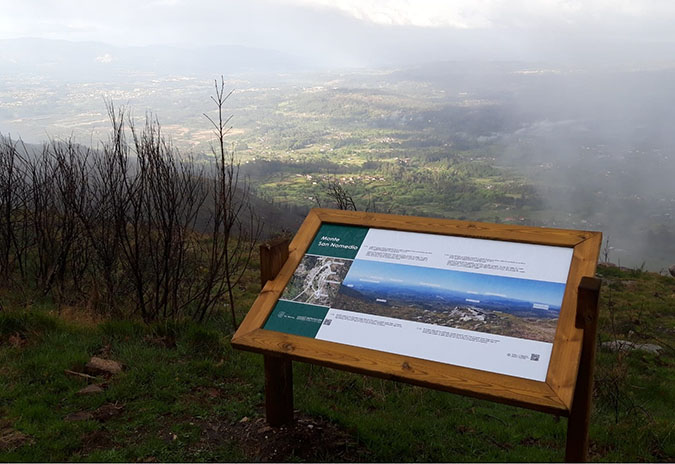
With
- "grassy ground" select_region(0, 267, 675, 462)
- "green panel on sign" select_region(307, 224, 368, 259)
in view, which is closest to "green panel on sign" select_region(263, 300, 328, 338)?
"green panel on sign" select_region(307, 224, 368, 259)

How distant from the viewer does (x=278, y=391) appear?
131 inches

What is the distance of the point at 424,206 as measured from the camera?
2638 inches

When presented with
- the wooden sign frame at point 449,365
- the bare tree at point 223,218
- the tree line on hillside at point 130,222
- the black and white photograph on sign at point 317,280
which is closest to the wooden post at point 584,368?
the wooden sign frame at point 449,365

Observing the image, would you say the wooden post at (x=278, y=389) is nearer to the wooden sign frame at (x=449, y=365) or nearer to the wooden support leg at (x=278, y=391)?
the wooden support leg at (x=278, y=391)

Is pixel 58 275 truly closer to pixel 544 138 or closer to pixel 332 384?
pixel 332 384

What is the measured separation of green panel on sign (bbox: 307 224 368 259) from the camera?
10.2 feet

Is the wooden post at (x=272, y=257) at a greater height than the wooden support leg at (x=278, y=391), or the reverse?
the wooden post at (x=272, y=257)

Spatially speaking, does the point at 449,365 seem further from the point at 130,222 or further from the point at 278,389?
the point at 130,222

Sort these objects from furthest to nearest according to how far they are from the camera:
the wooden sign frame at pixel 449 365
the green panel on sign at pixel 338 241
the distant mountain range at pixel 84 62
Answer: the distant mountain range at pixel 84 62, the green panel on sign at pixel 338 241, the wooden sign frame at pixel 449 365

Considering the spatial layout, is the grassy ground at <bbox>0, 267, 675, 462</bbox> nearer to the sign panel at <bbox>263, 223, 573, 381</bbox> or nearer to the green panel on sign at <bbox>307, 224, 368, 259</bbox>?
the sign panel at <bbox>263, 223, 573, 381</bbox>

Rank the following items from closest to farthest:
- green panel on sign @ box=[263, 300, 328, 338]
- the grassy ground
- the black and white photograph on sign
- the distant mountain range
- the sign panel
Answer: the sign panel, green panel on sign @ box=[263, 300, 328, 338], the black and white photograph on sign, the grassy ground, the distant mountain range

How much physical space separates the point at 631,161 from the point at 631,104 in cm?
7012

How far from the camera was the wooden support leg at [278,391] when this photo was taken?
10.8ft

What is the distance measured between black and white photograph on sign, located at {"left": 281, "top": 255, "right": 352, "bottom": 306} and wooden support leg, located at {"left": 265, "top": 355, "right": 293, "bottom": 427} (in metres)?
0.58
